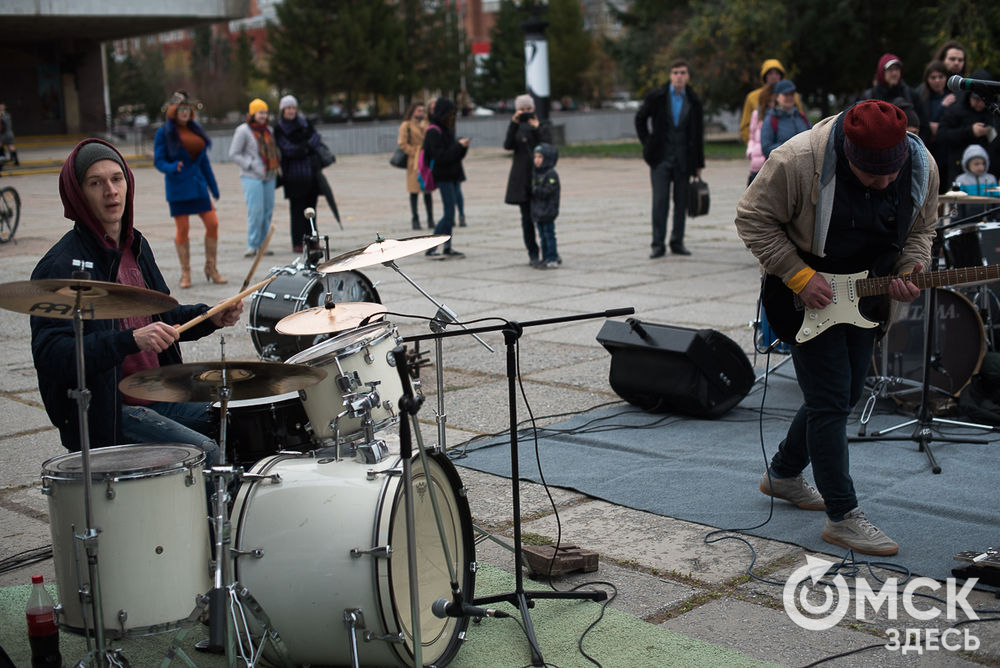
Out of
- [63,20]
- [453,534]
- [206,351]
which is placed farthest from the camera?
[63,20]

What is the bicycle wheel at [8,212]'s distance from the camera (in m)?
15.5

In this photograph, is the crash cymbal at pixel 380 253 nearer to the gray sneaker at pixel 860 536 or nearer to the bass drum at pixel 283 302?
the gray sneaker at pixel 860 536

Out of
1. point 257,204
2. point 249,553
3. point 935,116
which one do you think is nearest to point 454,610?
point 249,553

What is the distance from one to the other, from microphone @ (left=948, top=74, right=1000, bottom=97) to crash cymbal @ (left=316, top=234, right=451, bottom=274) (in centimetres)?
209

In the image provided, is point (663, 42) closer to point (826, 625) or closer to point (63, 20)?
point (63, 20)

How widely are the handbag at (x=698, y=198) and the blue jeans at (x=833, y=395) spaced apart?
7.68 meters

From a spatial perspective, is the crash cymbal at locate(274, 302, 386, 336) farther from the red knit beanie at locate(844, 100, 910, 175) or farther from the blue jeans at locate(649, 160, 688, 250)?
the blue jeans at locate(649, 160, 688, 250)

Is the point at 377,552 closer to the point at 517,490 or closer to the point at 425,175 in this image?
the point at 517,490

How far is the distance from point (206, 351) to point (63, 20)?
3572cm

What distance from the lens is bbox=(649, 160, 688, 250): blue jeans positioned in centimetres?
1231

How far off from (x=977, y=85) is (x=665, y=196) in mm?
8301

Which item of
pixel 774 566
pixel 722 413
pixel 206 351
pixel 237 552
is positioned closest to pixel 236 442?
pixel 237 552

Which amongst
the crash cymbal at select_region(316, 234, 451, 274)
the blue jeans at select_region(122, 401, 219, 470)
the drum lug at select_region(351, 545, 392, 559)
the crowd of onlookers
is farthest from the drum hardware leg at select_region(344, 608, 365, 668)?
the crowd of onlookers

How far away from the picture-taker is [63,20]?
39594mm
